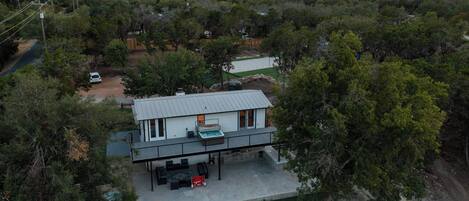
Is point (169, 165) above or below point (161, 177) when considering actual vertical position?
above

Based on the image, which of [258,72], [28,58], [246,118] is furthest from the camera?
[28,58]

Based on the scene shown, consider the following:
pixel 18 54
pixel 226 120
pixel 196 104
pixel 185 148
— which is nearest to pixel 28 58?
pixel 18 54

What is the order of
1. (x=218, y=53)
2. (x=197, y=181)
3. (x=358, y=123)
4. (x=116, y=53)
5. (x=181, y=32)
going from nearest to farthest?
(x=358, y=123) < (x=197, y=181) < (x=218, y=53) < (x=116, y=53) < (x=181, y=32)

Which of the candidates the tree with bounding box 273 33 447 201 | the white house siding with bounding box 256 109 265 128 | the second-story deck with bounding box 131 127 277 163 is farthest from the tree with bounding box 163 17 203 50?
the tree with bounding box 273 33 447 201

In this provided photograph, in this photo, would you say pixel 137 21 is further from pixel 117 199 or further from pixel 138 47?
pixel 117 199

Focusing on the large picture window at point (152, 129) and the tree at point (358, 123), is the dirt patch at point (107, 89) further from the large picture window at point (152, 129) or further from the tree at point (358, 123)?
the tree at point (358, 123)

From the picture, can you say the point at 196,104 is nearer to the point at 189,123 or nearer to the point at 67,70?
the point at 189,123

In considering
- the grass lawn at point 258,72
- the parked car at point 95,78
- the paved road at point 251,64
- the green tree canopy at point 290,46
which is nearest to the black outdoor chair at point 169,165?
the green tree canopy at point 290,46

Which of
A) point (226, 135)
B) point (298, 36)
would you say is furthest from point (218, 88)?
point (226, 135)
